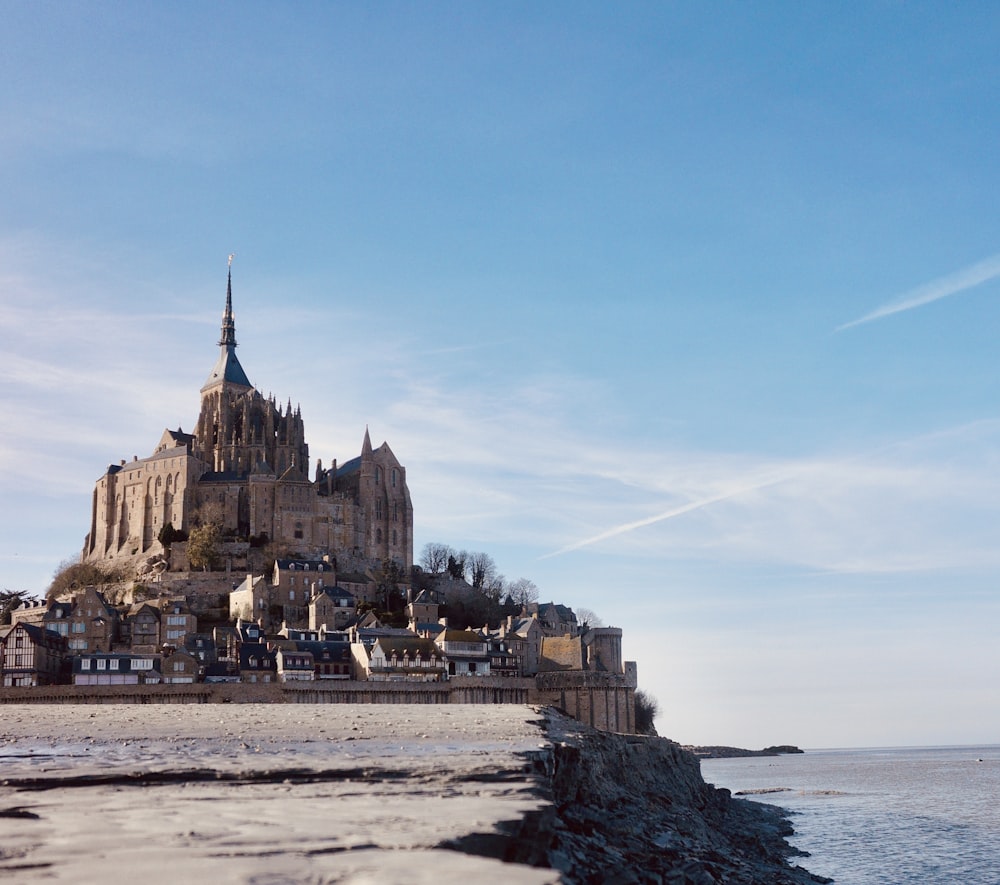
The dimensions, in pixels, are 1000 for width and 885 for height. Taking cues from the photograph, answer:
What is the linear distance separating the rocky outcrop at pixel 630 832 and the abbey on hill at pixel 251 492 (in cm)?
5988

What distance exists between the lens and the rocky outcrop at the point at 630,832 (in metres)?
15.5

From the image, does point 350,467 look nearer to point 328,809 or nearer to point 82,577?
point 82,577

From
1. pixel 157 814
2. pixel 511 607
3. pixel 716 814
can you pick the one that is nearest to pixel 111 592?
pixel 511 607

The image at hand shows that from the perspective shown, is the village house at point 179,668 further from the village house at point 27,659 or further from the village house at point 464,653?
the village house at point 464,653

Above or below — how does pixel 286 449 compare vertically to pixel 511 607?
above

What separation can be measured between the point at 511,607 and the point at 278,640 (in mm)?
35068

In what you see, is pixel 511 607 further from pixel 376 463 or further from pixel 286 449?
pixel 286 449

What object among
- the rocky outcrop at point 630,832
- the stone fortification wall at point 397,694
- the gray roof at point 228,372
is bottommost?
the rocky outcrop at point 630,832

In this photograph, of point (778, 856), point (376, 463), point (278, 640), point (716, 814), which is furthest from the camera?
point (376, 463)

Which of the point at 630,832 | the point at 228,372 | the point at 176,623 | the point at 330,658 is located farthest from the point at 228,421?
the point at 630,832

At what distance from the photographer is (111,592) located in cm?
10250

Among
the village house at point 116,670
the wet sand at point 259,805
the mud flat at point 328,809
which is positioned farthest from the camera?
the village house at point 116,670

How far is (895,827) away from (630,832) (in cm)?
3188

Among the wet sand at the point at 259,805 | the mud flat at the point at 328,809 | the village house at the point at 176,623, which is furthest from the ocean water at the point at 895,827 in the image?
the village house at the point at 176,623
